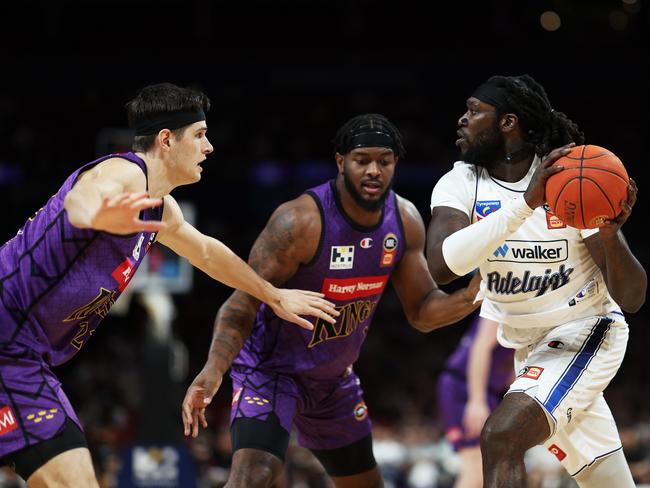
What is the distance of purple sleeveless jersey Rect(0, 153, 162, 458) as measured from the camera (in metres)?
4.40

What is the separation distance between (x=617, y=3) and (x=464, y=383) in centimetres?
1256

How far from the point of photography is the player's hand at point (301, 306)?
529 cm

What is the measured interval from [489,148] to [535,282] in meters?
0.75

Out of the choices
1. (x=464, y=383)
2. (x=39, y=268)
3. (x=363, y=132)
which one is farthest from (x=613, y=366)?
(x=464, y=383)

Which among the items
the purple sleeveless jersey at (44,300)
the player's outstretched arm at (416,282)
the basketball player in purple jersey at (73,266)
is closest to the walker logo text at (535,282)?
the player's outstretched arm at (416,282)

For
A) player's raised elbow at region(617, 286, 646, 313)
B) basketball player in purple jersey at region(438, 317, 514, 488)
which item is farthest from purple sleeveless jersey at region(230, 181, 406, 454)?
basketball player in purple jersey at region(438, 317, 514, 488)

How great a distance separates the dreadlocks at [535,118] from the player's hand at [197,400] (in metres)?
2.10

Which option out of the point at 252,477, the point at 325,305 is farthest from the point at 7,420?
the point at 325,305

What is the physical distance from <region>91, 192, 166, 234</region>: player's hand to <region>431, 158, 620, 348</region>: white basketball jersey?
1685 millimetres

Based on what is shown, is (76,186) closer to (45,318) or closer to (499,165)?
(45,318)

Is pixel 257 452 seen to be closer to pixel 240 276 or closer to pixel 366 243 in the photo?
pixel 240 276

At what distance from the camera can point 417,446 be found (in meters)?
13.3

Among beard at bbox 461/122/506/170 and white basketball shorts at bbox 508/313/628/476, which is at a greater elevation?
beard at bbox 461/122/506/170

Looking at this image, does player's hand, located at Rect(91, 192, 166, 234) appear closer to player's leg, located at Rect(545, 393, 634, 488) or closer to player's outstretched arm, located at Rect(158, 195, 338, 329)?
player's outstretched arm, located at Rect(158, 195, 338, 329)
